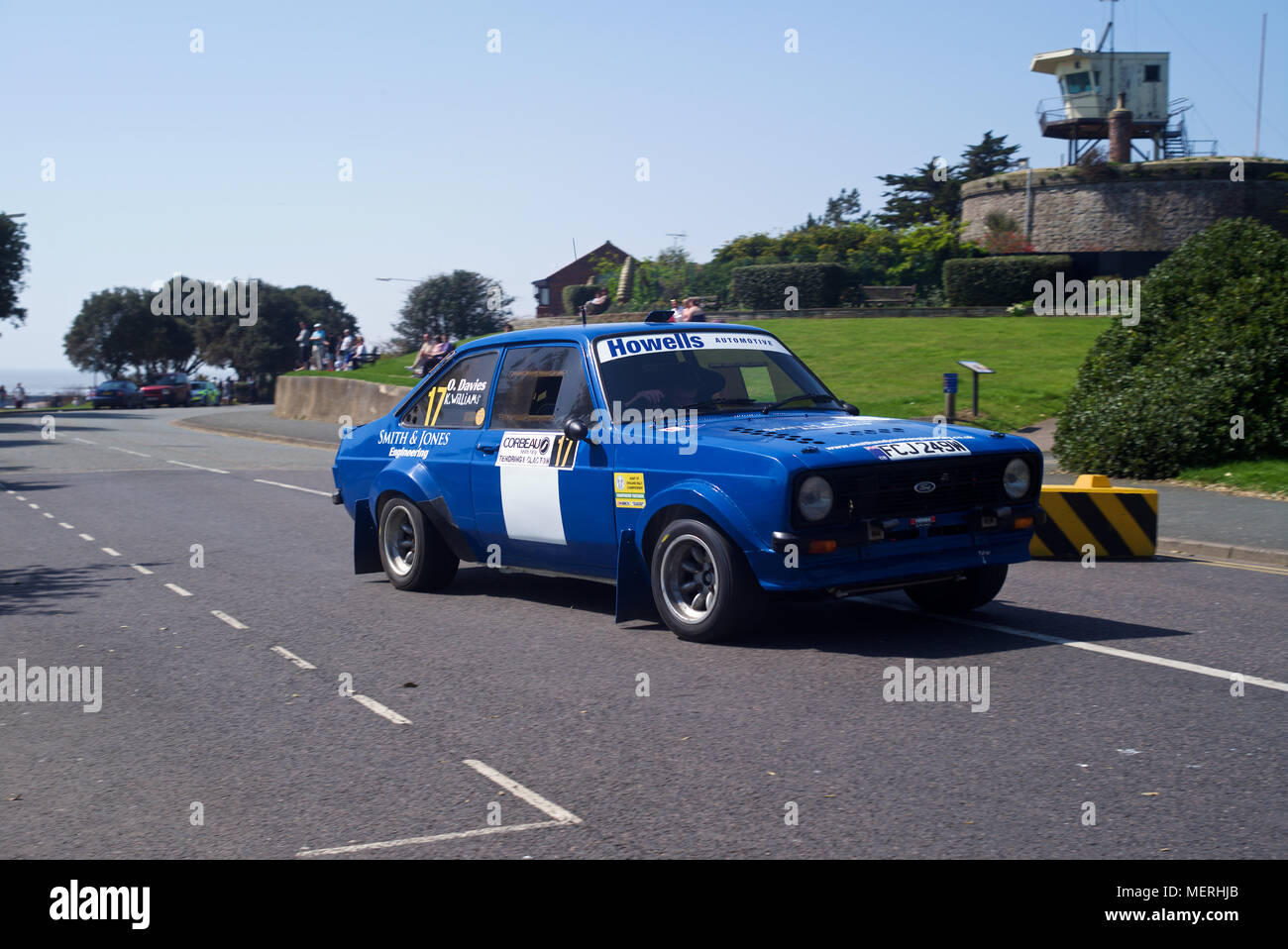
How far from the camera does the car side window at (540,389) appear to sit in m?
8.36

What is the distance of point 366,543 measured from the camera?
9930mm

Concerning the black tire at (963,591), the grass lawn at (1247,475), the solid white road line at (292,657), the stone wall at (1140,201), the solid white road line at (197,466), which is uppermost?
the stone wall at (1140,201)

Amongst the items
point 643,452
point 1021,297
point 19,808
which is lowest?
point 19,808

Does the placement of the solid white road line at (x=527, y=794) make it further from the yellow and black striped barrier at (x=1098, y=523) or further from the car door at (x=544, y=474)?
the yellow and black striped barrier at (x=1098, y=523)

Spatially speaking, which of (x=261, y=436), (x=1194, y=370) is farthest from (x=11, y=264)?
(x=1194, y=370)

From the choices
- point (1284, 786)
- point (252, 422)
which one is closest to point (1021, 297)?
point (252, 422)

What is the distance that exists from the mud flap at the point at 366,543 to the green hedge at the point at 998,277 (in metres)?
35.9

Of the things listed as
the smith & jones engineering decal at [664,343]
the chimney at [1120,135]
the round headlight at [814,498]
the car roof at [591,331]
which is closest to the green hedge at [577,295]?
the chimney at [1120,135]

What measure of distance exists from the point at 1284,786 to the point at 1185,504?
1004cm

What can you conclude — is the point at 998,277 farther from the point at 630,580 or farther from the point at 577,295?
the point at 630,580

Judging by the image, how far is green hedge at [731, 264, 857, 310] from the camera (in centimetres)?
4494

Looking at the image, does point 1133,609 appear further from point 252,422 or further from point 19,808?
point 252,422

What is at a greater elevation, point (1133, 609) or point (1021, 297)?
point (1021, 297)
